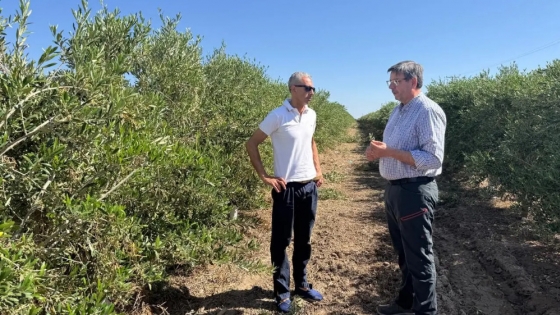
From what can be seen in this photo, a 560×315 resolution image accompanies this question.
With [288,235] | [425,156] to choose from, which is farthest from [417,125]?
[288,235]

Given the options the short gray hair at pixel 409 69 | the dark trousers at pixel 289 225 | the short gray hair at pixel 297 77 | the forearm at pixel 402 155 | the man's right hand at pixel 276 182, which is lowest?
the dark trousers at pixel 289 225

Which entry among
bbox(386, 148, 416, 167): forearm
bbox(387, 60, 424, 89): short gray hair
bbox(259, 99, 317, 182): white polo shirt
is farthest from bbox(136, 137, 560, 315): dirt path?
bbox(387, 60, 424, 89): short gray hair

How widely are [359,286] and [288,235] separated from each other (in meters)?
1.33

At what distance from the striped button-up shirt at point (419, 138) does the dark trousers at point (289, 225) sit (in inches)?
31.5

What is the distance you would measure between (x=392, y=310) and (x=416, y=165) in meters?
1.55

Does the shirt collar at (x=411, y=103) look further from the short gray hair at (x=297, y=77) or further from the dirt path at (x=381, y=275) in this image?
the dirt path at (x=381, y=275)

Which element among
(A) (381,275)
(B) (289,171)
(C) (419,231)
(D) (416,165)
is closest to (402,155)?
(D) (416,165)

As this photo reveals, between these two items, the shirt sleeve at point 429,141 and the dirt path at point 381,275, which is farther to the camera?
the dirt path at point 381,275

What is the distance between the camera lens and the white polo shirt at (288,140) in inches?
134

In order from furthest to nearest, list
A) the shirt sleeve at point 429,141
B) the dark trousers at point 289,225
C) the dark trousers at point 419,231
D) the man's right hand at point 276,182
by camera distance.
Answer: the dark trousers at point 289,225
the man's right hand at point 276,182
the dark trousers at point 419,231
the shirt sleeve at point 429,141

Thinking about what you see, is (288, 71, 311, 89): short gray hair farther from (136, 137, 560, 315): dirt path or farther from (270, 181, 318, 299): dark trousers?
(136, 137, 560, 315): dirt path

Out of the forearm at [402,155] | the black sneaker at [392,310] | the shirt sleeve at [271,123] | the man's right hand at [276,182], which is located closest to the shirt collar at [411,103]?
the forearm at [402,155]

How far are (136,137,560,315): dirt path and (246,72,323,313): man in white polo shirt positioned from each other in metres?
0.62

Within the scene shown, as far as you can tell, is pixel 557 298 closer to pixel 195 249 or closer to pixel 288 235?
pixel 288 235
